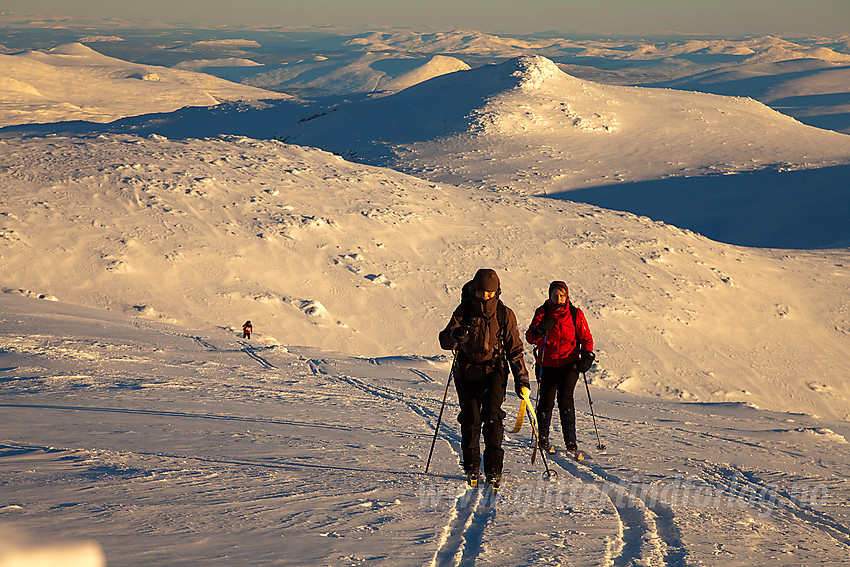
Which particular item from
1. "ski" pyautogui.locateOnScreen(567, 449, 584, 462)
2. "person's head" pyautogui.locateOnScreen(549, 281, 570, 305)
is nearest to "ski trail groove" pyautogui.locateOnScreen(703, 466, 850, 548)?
"ski" pyautogui.locateOnScreen(567, 449, 584, 462)

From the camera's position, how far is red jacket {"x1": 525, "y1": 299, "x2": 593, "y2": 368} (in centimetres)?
663

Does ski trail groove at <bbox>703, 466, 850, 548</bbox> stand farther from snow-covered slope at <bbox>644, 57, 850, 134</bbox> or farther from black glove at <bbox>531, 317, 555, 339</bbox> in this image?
snow-covered slope at <bbox>644, 57, 850, 134</bbox>

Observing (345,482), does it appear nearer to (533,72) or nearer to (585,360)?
(585,360)

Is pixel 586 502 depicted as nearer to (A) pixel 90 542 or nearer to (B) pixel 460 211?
(A) pixel 90 542

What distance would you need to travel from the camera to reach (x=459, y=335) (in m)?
5.23

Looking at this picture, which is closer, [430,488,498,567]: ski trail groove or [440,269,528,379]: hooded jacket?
[430,488,498,567]: ski trail groove

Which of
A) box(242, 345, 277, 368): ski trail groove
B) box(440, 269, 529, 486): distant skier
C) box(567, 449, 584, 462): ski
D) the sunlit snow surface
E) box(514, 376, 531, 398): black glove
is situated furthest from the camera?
box(242, 345, 277, 368): ski trail groove

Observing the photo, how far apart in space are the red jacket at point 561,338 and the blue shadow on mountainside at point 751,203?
103ft

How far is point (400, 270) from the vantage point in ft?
63.4

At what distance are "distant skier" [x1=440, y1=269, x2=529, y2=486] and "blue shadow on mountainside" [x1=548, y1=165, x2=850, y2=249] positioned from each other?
3305 cm

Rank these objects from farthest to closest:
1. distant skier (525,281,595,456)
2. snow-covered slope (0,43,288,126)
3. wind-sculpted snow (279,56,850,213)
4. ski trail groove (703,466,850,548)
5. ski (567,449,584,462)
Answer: snow-covered slope (0,43,288,126) < wind-sculpted snow (279,56,850,213) < ski (567,449,584,462) < distant skier (525,281,595,456) < ski trail groove (703,466,850,548)

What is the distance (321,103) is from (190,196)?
162 ft

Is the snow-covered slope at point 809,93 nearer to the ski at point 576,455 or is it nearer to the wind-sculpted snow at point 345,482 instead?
the wind-sculpted snow at point 345,482

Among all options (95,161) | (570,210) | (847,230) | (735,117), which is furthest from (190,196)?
(735,117)
